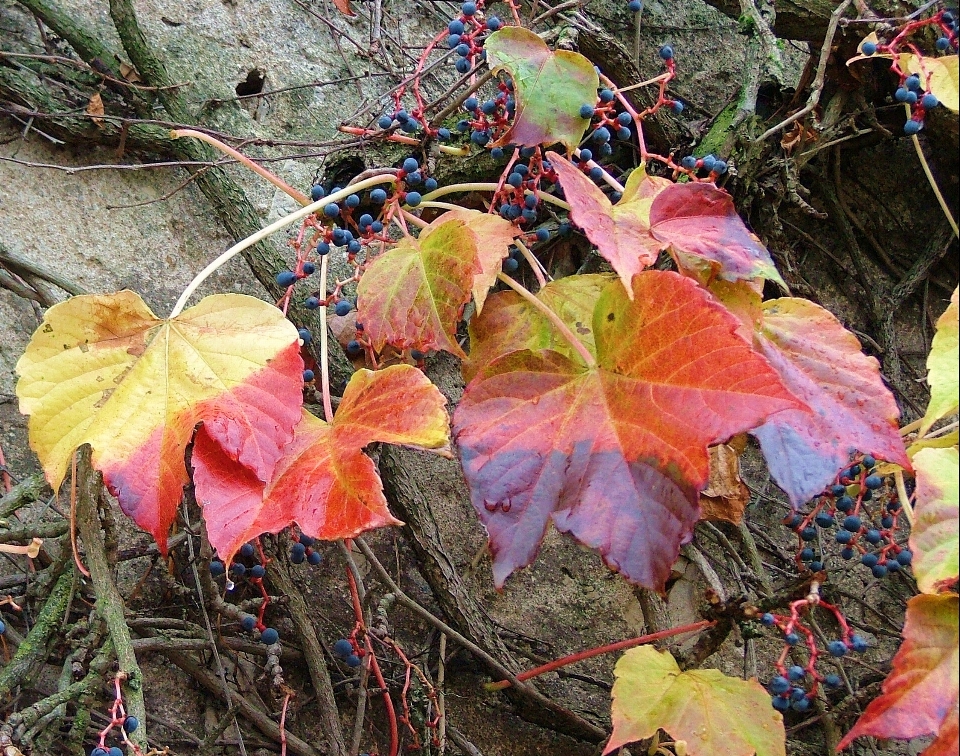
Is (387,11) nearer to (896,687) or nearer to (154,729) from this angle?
(154,729)

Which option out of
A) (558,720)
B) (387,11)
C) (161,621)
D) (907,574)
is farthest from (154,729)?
(387,11)

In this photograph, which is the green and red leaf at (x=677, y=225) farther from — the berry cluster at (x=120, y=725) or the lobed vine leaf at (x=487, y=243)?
the berry cluster at (x=120, y=725)

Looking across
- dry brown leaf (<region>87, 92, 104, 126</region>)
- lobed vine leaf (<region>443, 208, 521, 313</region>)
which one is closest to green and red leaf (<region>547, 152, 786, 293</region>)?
lobed vine leaf (<region>443, 208, 521, 313</region>)

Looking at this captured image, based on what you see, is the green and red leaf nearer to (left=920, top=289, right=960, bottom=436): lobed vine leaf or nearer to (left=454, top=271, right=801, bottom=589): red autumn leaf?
(left=454, top=271, right=801, bottom=589): red autumn leaf

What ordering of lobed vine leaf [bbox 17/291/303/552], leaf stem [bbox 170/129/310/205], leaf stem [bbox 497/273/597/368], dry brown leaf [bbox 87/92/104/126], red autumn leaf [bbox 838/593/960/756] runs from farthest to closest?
dry brown leaf [bbox 87/92/104/126] < leaf stem [bbox 170/129/310/205] < leaf stem [bbox 497/273/597/368] < lobed vine leaf [bbox 17/291/303/552] < red autumn leaf [bbox 838/593/960/756]

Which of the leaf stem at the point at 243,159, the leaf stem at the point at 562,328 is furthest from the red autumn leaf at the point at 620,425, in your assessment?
the leaf stem at the point at 243,159

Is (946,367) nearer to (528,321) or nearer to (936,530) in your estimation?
(936,530)
